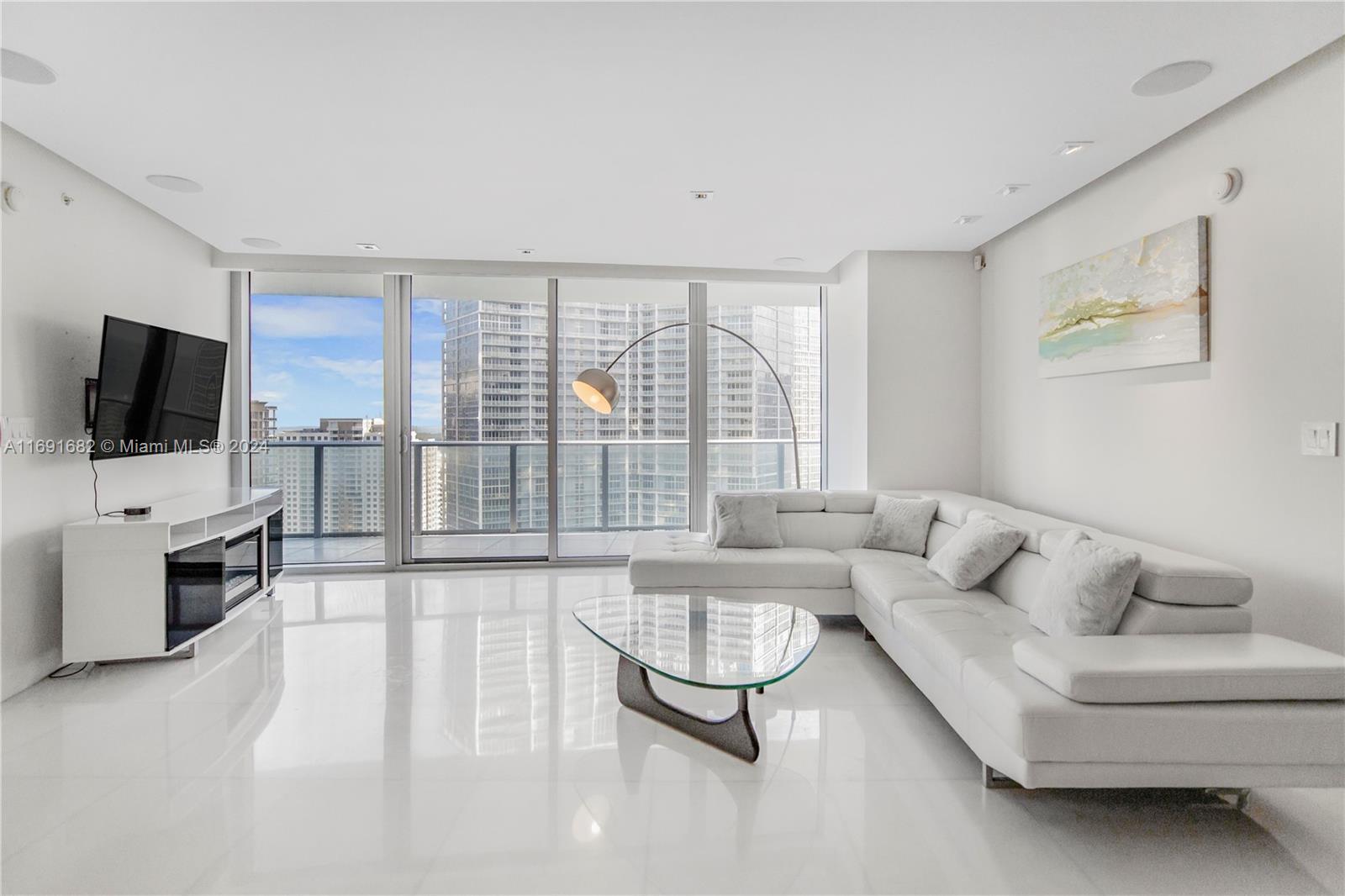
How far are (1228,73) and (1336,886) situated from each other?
2597 mm

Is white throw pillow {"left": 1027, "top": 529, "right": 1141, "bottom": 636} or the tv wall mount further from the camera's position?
the tv wall mount

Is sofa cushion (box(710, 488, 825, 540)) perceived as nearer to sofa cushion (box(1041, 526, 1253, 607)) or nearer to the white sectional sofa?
the white sectional sofa

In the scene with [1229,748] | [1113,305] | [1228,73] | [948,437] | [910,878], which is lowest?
[910,878]

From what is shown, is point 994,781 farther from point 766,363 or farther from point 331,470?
point 331,470

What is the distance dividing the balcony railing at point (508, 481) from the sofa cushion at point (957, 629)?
2736mm

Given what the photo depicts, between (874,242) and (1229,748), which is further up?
(874,242)

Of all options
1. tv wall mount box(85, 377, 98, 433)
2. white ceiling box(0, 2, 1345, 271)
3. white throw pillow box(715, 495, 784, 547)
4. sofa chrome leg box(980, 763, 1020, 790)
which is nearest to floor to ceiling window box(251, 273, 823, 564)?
white throw pillow box(715, 495, 784, 547)

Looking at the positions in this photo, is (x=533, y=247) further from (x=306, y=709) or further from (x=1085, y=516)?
(x=1085, y=516)

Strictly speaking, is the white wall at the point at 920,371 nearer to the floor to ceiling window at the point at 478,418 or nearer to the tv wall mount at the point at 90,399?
the floor to ceiling window at the point at 478,418

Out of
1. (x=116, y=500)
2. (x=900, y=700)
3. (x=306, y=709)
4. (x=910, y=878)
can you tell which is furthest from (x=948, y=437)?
(x=116, y=500)

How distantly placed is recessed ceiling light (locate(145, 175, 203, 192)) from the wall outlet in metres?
5.10

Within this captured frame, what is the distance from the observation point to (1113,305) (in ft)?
10.7

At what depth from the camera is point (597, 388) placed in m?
4.02

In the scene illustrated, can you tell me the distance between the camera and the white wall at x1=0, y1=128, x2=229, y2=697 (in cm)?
290
